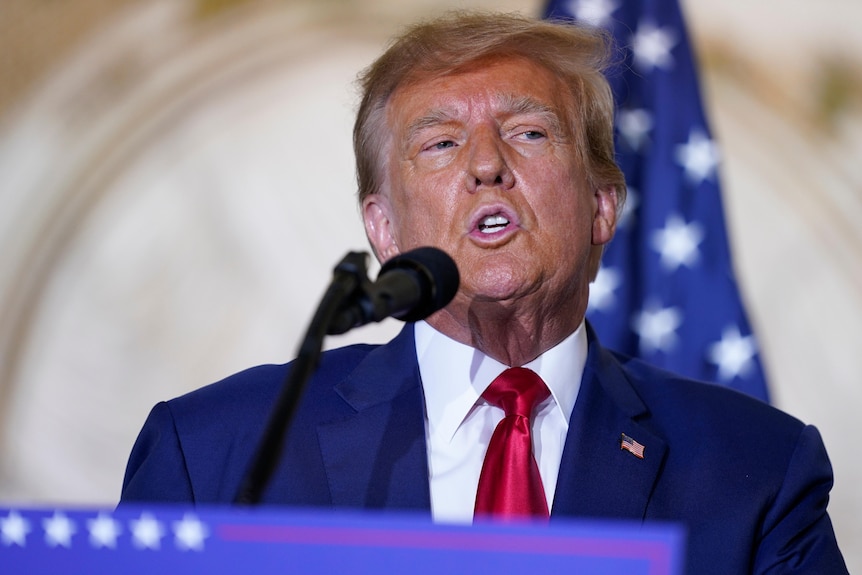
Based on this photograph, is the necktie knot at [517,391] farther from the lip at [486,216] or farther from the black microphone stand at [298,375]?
the black microphone stand at [298,375]

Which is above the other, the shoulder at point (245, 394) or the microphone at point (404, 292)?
the shoulder at point (245, 394)

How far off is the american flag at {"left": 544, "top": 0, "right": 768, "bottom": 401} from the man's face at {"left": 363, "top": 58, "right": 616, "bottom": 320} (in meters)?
0.83

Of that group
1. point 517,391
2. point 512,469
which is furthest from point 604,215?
point 512,469

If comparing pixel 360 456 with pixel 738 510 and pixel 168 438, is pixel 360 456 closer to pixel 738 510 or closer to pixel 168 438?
pixel 168 438

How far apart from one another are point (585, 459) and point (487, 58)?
726 mm

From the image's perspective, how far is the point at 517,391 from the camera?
6.07 ft

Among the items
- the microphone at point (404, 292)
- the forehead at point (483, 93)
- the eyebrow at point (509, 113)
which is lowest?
the microphone at point (404, 292)

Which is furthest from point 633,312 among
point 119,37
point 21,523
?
point 21,523

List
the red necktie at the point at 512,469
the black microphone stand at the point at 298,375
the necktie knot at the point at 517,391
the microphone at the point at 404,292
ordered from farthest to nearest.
Result: the necktie knot at the point at 517,391
the red necktie at the point at 512,469
the microphone at the point at 404,292
the black microphone stand at the point at 298,375

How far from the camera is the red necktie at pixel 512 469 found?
1710 millimetres

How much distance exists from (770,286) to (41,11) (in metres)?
2.06

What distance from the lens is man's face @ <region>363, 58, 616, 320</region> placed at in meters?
1.85

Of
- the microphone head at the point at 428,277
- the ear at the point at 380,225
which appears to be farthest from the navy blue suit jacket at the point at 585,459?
the microphone head at the point at 428,277

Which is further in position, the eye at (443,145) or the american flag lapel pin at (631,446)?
the eye at (443,145)
